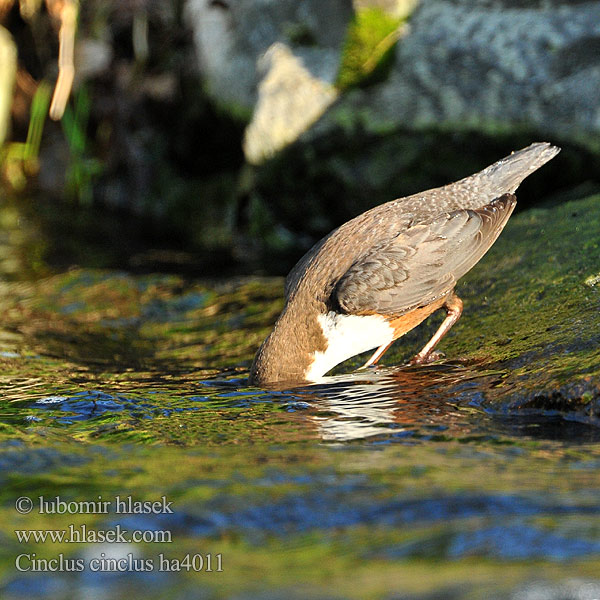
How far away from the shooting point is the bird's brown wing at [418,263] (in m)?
4.50

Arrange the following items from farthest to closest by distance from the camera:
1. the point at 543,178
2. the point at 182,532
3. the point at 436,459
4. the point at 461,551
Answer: the point at 543,178 → the point at 436,459 → the point at 182,532 → the point at 461,551

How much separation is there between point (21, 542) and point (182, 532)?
0.50m

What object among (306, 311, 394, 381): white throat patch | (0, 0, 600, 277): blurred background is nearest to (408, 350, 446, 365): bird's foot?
(306, 311, 394, 381): white throat patch

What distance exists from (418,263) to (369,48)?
12.0 feet

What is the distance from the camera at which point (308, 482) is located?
3.12 metres

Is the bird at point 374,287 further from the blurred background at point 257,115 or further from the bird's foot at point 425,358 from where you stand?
the blurred background at point 257,115

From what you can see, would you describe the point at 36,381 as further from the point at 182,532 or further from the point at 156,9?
the point at 156,9

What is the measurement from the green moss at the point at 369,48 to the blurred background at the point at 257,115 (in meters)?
0.01

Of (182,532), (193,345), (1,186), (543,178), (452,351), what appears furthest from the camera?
(1,186)

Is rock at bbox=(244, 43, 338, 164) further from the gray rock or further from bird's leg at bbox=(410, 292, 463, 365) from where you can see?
bird's leg at bbox=(410, 292, 463, 365)

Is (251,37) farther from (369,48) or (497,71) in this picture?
(497,71)

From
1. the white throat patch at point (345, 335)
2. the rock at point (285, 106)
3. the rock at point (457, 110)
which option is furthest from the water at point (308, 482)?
the rock at point (285, 106)

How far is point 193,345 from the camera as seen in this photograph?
5.81 m

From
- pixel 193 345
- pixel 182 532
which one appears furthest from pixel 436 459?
pixel 193 345
